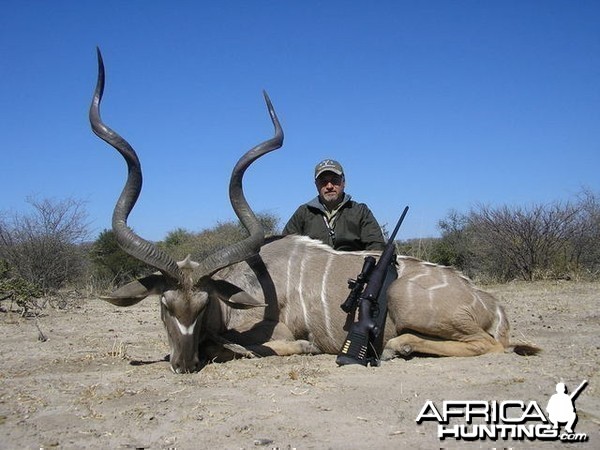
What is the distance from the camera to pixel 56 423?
3.11 meters

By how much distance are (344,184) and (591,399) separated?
3743mm

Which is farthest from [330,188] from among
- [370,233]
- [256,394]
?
[256,394]

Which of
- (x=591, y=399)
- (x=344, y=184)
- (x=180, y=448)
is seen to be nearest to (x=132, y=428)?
(x=180, y=448)

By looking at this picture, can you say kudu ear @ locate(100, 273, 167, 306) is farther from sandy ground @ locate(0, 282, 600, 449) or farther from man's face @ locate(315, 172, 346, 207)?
man's face @ locate(315, 172, 346, 207)

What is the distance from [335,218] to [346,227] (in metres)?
0.17

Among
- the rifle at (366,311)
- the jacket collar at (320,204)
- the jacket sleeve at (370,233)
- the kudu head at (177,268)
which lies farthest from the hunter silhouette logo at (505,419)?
the jacket collar at (320,204)

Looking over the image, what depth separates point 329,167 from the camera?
6.35 metres

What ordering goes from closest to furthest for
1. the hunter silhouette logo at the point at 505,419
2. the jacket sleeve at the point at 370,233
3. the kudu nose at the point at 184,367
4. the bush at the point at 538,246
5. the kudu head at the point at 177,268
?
the hunter silhouette logo at the point at 505,419 < the kudu nose at the point at 184,367 < the kudu head at the point at 177,268 < the jacket sleeve at the point at 370,233 < the bush at the point at 538,246

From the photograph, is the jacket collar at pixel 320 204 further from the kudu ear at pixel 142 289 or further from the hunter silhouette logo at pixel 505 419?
the hunter silhouette logo at pixel 505 419

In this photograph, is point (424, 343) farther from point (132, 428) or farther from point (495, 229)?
point (495, 229)

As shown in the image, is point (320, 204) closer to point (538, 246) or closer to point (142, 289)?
point (142, 289)

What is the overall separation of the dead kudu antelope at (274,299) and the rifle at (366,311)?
0.54 feet

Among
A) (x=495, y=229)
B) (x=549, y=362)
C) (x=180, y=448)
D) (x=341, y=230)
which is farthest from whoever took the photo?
(x=495, y=229)

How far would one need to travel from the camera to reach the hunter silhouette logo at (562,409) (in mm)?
2871
